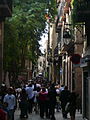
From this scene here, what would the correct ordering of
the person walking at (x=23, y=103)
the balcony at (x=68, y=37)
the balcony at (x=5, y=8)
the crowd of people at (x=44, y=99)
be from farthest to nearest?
the balcony at (x=68, y=37) → the person walking at (x=23, y=103) → the crowd of people at (x=44, y=99) → the balcony at (x=5, y=8)

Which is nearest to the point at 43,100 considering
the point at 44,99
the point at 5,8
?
the point at 44,99

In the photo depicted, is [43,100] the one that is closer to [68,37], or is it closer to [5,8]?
[5,8]

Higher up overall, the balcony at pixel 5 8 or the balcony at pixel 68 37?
the balcony at pixel 5 8

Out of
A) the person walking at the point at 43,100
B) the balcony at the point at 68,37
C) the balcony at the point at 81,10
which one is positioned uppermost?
the balcony at the point at 81,10

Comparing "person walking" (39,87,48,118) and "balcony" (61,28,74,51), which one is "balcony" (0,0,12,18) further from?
"balcony" (61,28,74,51)

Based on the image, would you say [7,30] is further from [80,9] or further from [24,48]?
[80,9]

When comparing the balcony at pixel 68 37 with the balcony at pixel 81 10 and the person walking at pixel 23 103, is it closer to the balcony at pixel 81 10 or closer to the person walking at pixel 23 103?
the balcony at pixel 81 10

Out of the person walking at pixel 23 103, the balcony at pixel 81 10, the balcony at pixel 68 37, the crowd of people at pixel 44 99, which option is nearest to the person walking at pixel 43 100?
the crowd of people at pixel 44 99

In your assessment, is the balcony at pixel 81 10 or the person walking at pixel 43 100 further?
the person walking at pixel 43 100

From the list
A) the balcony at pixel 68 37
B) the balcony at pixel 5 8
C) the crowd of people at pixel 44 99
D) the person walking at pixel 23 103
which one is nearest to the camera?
the balcony at pixel 5 8

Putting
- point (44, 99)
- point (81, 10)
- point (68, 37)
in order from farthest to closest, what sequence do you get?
point (68, 37) < point (44, 99) < point (81, 10)

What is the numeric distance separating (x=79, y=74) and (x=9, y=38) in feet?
20.3

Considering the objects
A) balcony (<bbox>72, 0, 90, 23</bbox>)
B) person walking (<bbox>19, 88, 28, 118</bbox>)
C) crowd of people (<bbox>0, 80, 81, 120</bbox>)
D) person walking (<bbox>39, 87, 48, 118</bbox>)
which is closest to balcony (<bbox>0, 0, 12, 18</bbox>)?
balcony (<bbox>72, 0, 90, 23</bbox>)

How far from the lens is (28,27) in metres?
35.0
